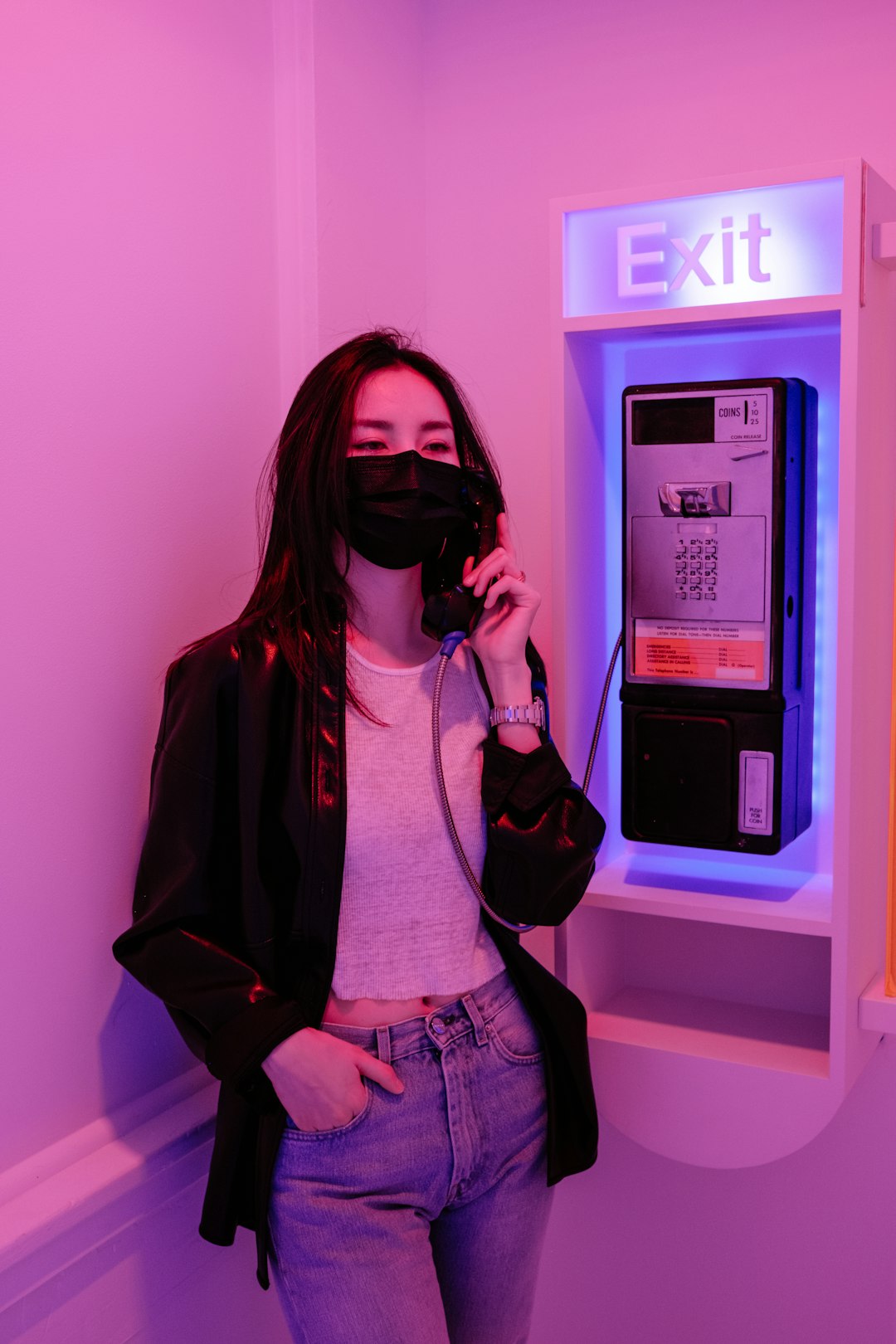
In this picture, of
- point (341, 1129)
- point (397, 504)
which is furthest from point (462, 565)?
point (341, 1129)

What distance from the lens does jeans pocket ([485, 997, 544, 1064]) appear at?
155cm

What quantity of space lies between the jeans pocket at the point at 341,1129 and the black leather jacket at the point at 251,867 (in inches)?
1.2

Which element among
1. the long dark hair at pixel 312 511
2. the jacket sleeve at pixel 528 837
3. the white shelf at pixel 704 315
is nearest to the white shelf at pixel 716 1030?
the jacket sleeve at pixel 528 837

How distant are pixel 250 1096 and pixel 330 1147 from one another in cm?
11

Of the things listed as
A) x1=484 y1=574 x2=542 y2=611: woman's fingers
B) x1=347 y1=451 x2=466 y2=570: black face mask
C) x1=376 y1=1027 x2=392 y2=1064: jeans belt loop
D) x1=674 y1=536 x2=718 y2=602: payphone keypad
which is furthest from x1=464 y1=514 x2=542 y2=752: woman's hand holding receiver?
x1=376 y1=1027 x2=392 y2=1064: jeans belt loop

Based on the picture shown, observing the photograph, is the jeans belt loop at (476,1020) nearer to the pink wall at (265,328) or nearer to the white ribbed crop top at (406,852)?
the white ribbed crop top at (406,852)

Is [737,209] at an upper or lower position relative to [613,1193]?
upper

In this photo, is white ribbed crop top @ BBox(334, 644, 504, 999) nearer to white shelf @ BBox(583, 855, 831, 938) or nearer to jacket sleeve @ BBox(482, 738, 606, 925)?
jacket sleeve @ BBox(482, 738, 606, 925)

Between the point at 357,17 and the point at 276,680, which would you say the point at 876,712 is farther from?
the point at 357,17

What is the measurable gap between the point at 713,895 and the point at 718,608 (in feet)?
1.44

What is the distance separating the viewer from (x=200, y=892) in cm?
148

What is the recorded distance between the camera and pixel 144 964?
1.49m

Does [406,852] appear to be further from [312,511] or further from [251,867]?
[312,511]

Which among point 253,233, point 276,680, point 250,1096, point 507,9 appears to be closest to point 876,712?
point 276,680
